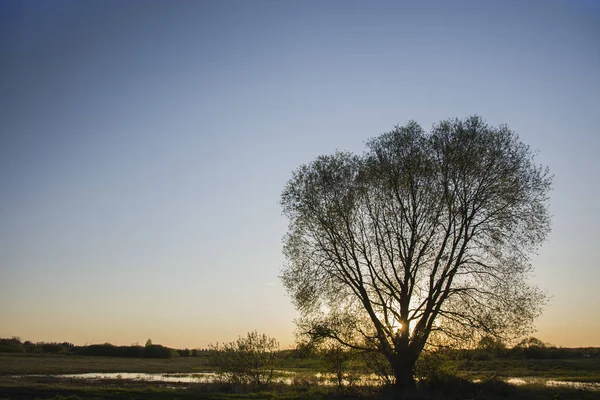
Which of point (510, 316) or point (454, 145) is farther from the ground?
point (454, 145)

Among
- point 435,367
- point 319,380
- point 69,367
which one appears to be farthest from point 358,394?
point 69,367

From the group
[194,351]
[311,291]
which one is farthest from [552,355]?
[194,351]

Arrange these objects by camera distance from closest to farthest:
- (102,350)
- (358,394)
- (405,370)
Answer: (405,370), (358,394), (102,350)

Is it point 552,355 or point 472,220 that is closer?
point 472,220

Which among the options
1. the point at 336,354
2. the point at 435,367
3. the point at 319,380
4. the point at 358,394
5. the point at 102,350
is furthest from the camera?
the point at 102,350

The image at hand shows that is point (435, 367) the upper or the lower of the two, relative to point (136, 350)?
upper

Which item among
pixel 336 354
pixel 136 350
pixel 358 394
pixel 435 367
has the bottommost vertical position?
pixel 136 350

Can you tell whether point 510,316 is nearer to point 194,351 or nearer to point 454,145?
point 454,145

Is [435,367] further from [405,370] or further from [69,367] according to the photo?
[69,367]

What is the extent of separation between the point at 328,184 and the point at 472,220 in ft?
32.8

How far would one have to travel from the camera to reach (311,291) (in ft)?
99.7

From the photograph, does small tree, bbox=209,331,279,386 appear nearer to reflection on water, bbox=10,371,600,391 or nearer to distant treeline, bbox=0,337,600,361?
reflection on water, bbox=10,371,600,391

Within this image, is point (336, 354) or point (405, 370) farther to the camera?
point (336, 354)

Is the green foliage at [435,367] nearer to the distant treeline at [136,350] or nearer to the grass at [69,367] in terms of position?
the grass at [69,367]
